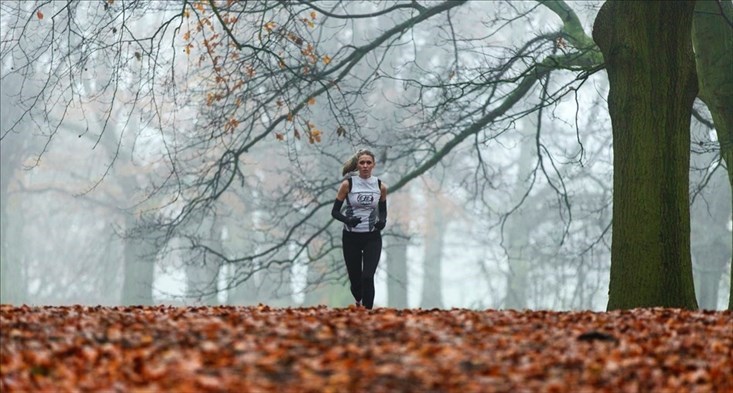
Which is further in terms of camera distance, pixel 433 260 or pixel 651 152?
pixel 433 260

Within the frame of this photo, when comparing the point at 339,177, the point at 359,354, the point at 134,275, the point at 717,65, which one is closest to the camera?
the point at 359,354

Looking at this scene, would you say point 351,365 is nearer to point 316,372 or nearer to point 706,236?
point 316,372

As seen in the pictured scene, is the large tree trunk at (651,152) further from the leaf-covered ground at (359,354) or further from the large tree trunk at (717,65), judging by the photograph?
the large tree trunk at (717,65)

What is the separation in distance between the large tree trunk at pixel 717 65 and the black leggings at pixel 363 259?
18.1 feet

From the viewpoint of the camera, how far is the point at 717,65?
14.2 metres

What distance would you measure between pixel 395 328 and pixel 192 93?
32.7ft

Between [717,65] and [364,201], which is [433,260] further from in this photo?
[364,201]

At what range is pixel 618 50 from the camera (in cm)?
1124

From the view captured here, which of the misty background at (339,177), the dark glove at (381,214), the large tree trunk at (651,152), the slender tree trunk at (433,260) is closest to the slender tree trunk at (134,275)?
the misty background at (339,177)

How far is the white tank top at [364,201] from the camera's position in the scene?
1076 cm

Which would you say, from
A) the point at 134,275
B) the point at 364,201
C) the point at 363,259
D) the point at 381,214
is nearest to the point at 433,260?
the point at 134,275

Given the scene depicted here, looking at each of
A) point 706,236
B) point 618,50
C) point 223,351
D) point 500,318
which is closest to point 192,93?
point 618,50

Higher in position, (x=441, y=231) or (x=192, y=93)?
(x=441, y=231)

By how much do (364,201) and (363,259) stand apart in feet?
2.01
